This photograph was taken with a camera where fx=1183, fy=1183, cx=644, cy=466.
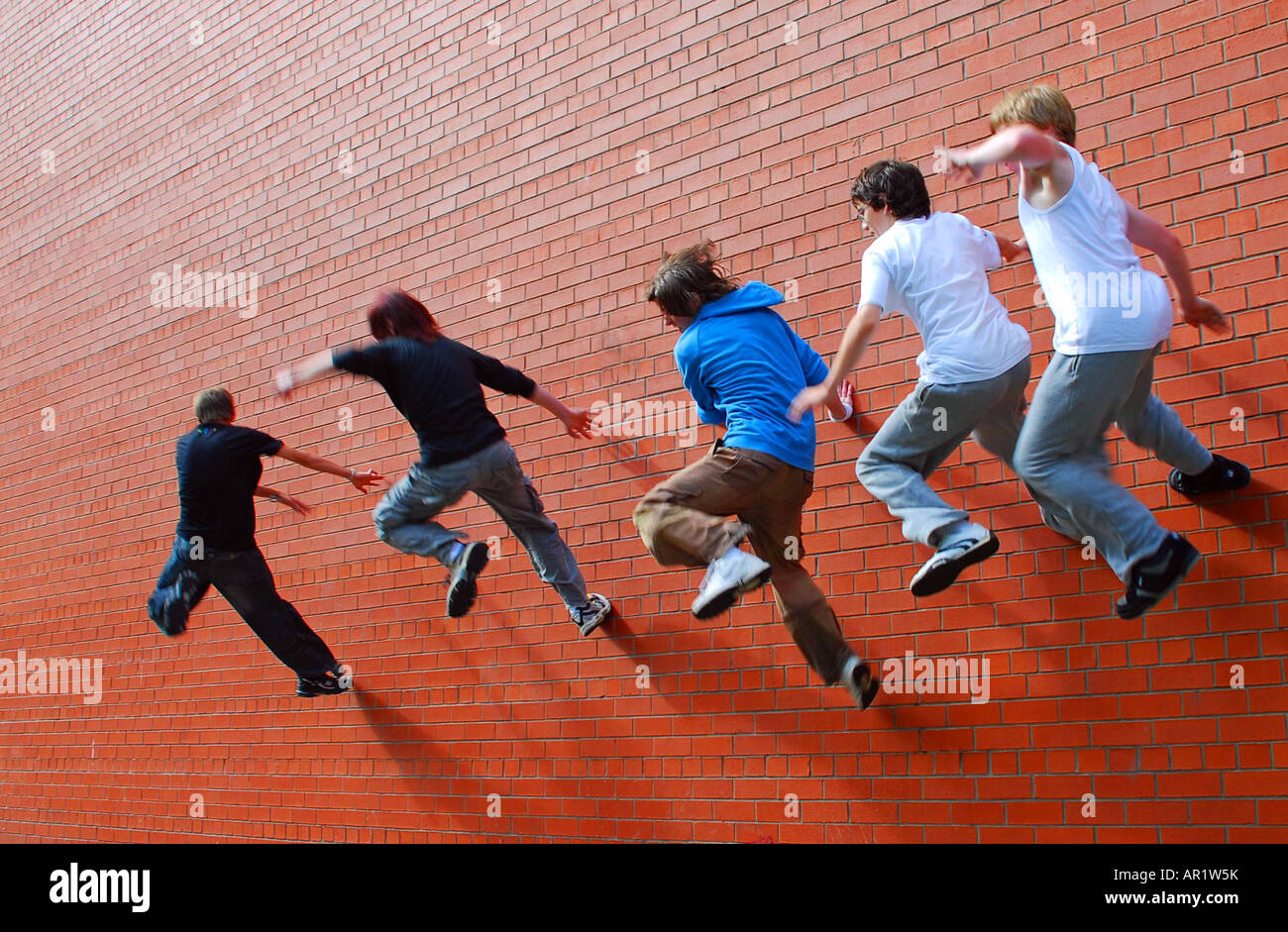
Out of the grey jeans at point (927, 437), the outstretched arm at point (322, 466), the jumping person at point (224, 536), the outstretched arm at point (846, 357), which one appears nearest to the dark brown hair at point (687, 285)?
the outstretched arm at point (846, 357)

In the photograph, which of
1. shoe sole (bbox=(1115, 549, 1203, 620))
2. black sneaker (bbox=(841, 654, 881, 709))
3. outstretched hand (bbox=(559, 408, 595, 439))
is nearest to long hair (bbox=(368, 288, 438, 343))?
outstretched hand (bbox=(559, 408, 595, 439))

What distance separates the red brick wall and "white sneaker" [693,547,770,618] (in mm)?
995

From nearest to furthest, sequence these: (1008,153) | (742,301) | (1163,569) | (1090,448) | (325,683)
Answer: (1008,153) → (1163,569) → (1090,448) → (742,301) → (325,683)

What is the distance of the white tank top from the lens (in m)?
3.61

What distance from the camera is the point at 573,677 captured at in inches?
219

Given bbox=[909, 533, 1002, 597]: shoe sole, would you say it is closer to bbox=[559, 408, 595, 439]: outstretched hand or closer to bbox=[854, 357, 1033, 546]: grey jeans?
bbox=[854, 357, 1033, 546]: grey jeans

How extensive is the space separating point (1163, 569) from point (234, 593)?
432 centimetres

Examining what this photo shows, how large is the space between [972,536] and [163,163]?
254 inches

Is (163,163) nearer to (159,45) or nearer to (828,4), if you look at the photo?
(159,45)

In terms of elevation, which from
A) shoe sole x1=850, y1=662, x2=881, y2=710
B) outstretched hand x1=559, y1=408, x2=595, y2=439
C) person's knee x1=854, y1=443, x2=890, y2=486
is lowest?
shoe sole x1=850, y1=662, x2=881, y2=710

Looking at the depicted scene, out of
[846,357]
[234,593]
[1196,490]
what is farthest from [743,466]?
[234,593]

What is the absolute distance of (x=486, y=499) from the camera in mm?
5223

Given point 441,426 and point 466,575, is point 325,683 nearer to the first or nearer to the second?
point 466,575

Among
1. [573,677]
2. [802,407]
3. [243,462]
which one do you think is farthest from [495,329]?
[802,407]
